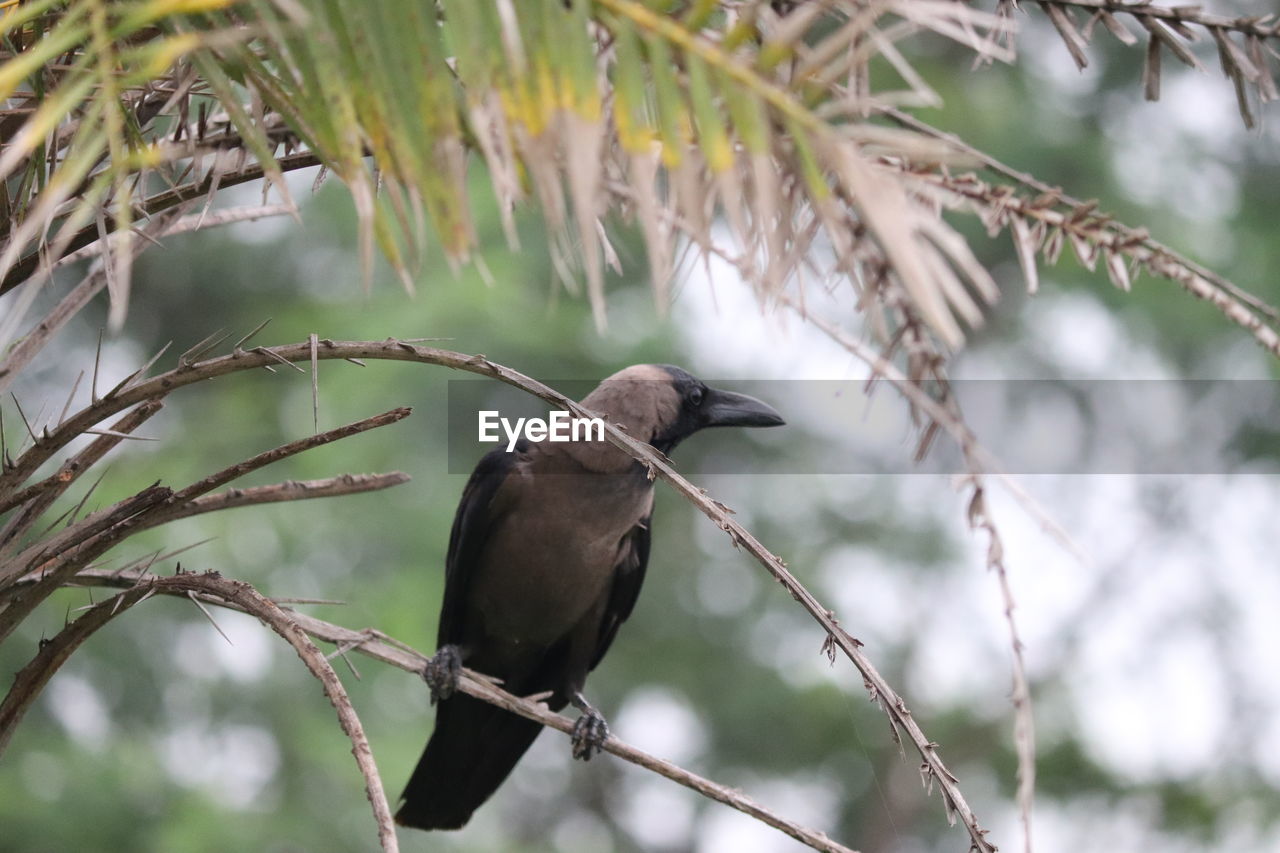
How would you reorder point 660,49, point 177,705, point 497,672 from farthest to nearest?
point 177,705, point 497,672, point 660,49

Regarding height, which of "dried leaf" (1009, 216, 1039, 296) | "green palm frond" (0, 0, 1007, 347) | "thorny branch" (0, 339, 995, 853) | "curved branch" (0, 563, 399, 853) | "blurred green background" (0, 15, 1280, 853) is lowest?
"blurred green background" (0, 15, 1280, 853)

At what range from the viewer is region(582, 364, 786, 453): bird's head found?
134 inches

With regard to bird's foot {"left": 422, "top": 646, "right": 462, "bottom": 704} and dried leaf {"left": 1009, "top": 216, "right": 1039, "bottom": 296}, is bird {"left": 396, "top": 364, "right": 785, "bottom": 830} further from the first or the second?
dried leaf {"left": 1009, "top": 216, "right": 1039, "bottom": 296}

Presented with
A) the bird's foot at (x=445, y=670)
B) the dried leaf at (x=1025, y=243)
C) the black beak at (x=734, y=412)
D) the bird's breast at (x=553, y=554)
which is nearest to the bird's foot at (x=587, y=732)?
the bird's breast at (x=553, y=554)

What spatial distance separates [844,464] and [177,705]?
511cm

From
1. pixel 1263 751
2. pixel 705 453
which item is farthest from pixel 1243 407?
pixel 705 453

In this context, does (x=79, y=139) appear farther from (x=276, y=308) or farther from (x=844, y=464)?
(x=844, y=464)

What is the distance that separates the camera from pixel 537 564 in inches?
134

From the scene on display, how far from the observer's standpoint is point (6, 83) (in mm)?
993

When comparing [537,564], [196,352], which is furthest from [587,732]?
[196,352]

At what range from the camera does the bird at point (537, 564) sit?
10.9ft

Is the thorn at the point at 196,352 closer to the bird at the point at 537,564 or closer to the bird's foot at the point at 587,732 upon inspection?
the bird at the point at 537,564

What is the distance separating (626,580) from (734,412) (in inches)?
23.4

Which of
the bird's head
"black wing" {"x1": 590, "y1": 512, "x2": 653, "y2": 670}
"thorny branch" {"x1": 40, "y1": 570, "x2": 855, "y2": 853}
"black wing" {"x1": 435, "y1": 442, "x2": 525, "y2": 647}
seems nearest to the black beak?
the bird's head
